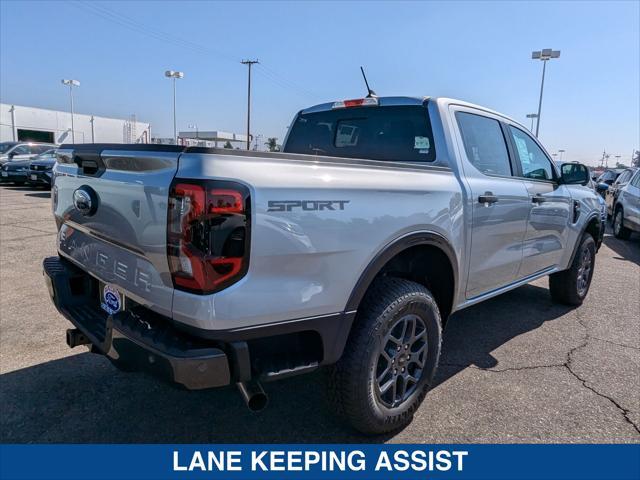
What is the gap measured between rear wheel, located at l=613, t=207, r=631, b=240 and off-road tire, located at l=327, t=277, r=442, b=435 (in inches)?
416

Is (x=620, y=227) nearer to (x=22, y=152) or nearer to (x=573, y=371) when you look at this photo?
(x=573, y=371)

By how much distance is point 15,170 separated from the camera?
16094 mm

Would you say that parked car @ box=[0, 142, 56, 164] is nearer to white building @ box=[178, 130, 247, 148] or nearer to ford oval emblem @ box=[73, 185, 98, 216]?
white building @ box=[178, 130, 247, 148]

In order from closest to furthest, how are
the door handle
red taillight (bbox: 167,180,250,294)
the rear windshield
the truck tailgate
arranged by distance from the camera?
red taillight (bbox: 167,180,250,294) < the truck tailgate < the door handle < the rear windshield

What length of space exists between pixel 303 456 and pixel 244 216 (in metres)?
1.45

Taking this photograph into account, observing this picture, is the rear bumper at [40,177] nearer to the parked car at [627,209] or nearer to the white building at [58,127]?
the parked car at [627,209]

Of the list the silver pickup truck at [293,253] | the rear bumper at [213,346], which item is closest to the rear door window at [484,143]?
the silver pickup truck at [293,253]

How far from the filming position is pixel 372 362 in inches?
93.6

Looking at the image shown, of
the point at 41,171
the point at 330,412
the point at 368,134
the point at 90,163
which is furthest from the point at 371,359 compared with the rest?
the point at 41,171

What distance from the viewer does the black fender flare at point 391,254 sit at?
7.34 feet

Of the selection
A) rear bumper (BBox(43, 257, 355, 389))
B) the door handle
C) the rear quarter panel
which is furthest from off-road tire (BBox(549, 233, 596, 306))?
rear bumper (BBox(43, 257, 355, 389))

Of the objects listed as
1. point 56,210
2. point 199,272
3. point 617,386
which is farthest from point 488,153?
point 56,210

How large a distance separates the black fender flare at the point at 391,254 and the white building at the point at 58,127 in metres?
44.2

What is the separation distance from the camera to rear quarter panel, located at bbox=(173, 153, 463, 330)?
1818 millimetres
